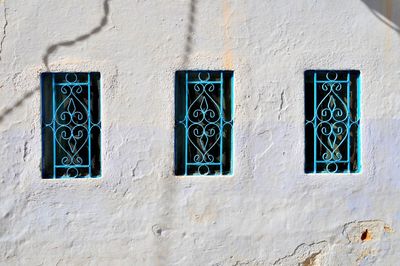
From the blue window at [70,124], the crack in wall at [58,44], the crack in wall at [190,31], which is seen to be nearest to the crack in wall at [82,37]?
the crack in wall at [58,44]

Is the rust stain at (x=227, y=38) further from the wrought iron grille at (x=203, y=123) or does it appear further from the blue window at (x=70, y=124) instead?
the blue window at (x=70, y=124)

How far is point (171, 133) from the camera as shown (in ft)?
16.0

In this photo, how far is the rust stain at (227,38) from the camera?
4891 millimetres

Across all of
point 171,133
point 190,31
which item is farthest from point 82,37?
point 171,133

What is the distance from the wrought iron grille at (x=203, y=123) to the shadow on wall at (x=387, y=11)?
110 centimetres

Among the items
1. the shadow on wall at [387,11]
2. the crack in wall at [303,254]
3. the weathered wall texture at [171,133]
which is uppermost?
the shadow on wall at [387,11]

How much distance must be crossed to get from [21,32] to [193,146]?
143cm

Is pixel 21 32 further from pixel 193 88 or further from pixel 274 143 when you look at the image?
pixel 274 143

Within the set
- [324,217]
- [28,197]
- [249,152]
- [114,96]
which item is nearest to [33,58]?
[114,96]

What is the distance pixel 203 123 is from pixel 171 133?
0.80 ft

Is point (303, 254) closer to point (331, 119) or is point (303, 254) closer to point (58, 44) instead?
point (331, 119)

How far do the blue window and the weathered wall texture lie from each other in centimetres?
8

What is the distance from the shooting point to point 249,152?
491 cm

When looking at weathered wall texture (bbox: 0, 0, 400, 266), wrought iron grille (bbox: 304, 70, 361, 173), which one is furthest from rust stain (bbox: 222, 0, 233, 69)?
wrought iron grille (bbox: 304, 70, 361, 173)
